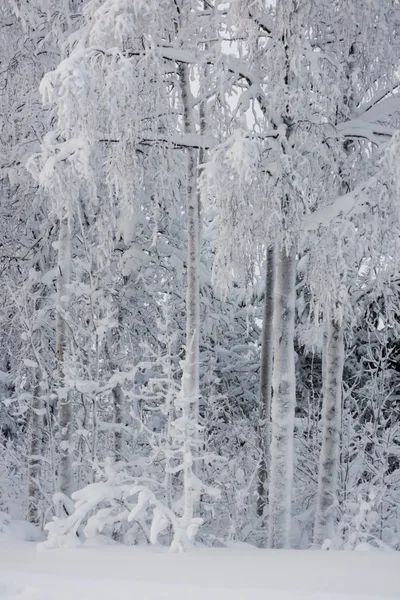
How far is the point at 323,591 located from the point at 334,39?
5230 mm

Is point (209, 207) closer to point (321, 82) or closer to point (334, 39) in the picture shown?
point (321, 82)

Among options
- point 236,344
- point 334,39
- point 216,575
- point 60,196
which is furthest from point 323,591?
point 236,344

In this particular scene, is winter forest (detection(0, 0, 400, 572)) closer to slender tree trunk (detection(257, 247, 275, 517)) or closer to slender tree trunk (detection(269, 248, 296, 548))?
slender tree trunk (detection(269, 248, 296, 548))

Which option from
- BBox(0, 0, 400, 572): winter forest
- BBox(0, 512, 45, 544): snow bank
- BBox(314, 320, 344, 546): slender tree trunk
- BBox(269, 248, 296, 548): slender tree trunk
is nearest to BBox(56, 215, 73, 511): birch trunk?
BBox(0, 0, 400, 572): winter forest

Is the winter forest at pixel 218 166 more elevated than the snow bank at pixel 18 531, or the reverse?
the winter forest at pixel 218 166

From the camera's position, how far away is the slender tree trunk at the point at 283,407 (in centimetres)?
616

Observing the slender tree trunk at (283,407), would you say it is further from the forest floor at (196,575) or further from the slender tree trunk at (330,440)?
the forest floor at (196,575)

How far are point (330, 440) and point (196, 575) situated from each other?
13.1 feet

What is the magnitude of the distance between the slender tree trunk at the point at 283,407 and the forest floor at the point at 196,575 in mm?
1586

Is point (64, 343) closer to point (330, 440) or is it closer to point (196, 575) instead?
point (330, 440)

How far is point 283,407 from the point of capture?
6148mm

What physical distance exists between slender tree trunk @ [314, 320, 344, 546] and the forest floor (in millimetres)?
2918

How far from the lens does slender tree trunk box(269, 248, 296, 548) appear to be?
6.16m

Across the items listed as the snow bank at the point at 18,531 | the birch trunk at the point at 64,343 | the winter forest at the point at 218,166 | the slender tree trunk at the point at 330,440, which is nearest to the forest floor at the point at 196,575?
the winter forest at the point at 218,166
